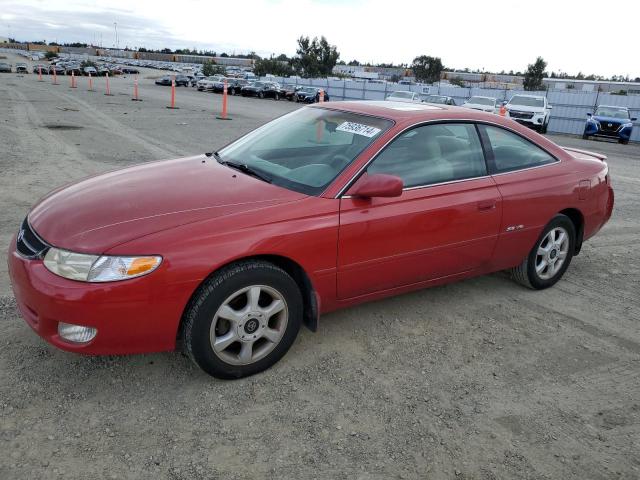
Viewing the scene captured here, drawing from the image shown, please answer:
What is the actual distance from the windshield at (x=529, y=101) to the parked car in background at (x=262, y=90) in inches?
806

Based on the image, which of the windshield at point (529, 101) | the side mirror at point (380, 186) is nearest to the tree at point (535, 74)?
the windshield at point (529, 101)

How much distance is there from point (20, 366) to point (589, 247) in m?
5.65

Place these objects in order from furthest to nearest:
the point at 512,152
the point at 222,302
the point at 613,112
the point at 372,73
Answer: the point at 372,73 < the point at 613,112 < the point at 512,152 < the point at 222,302

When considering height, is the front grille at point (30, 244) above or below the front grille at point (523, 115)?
below

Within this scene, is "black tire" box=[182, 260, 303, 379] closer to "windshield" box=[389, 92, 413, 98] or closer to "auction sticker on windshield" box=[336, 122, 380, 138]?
"auction sticker on windshield" box=[336, 122, 380, 138]

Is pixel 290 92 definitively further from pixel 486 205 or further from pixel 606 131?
pixel 486 205

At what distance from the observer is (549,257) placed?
14.8 feet

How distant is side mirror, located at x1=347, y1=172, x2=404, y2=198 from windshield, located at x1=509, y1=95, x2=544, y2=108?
76.2 ft

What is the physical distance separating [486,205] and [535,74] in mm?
68093

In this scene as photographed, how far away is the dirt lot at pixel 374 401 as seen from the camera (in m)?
2.43

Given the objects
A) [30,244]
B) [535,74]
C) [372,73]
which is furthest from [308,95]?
[372,73]

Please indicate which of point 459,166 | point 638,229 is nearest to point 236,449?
point 459,166

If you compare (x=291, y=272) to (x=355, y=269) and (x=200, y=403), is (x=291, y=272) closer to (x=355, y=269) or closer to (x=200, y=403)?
(x=355, y=269)

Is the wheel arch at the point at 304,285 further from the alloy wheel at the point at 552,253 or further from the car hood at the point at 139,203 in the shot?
the alloy wheel at the point at 552,253
